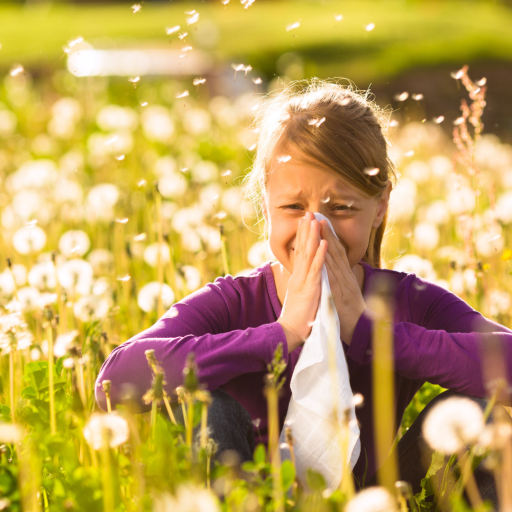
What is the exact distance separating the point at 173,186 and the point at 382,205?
1.58 meters

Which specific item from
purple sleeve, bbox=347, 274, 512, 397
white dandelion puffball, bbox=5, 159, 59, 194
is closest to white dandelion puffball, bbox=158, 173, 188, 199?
white dandelion puffball, bbox=5, 159, 59, 194

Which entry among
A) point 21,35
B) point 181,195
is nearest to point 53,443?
point 181,195

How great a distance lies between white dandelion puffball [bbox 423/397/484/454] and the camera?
0.85 m

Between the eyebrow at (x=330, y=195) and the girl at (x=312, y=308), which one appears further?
the eyebrow at (x=330, y=195)

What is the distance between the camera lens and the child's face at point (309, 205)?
1.38 meters

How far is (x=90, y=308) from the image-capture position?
5.91 ft

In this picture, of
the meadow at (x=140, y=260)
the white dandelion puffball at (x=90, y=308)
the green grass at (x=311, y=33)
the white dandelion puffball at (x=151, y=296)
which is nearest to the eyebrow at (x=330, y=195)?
the meadow at (x=140, y=260)

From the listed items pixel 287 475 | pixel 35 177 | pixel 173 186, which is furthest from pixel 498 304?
pixel 35 177

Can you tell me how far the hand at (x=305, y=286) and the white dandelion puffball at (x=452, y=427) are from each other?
0.37m

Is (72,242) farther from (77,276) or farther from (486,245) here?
(486,245)

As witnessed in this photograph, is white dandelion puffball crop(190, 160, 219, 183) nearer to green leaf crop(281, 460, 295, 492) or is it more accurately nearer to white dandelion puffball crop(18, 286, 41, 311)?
white dandelion puffball crop(18, 286, 41, 311)

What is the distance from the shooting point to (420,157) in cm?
405

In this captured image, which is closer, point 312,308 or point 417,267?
point 312,308

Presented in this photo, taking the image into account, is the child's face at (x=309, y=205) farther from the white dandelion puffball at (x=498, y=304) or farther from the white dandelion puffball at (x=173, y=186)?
the white dandelion puffball at (x=173, y=186)
